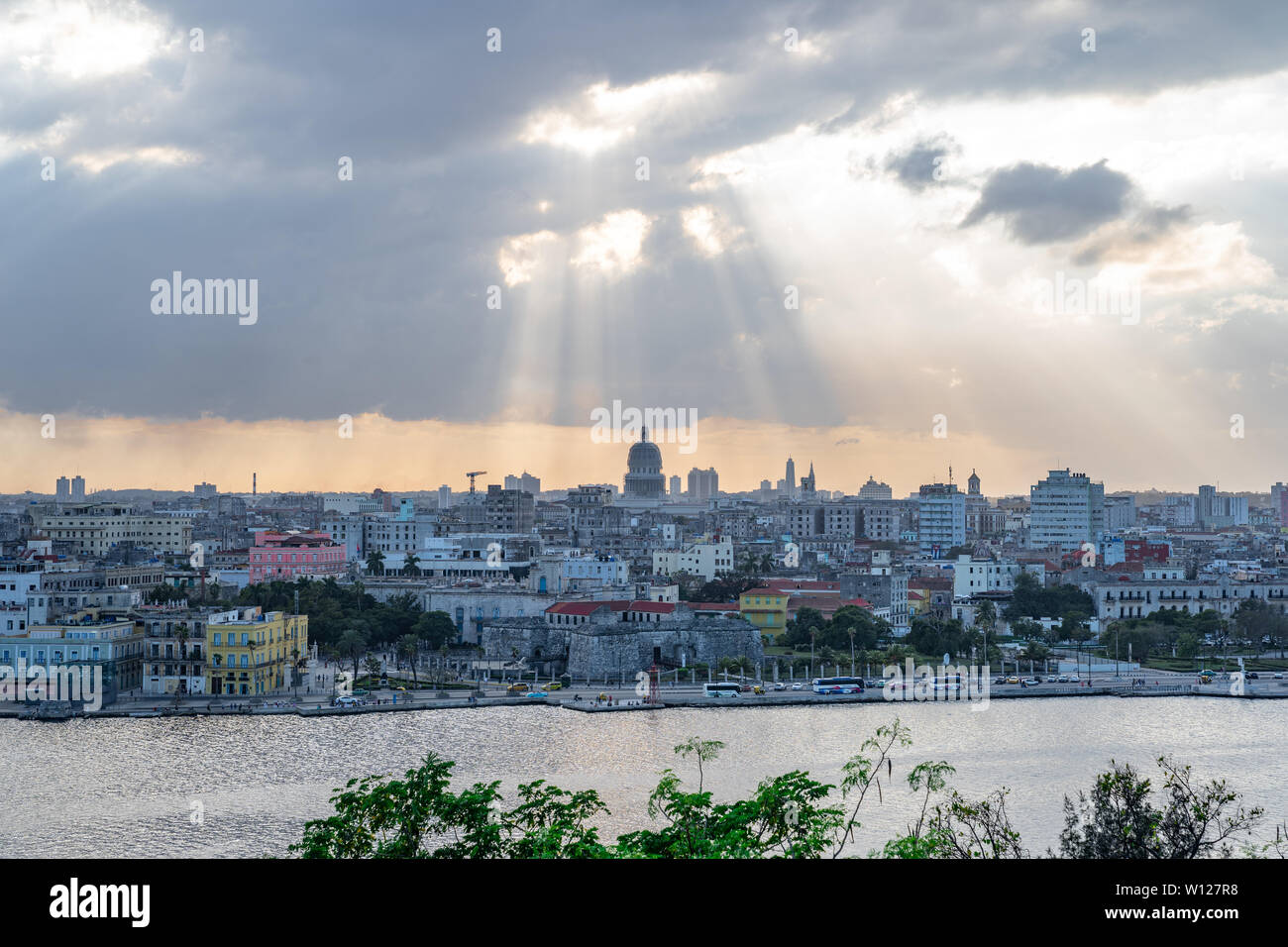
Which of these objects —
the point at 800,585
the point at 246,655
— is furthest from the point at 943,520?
the point at 246,655

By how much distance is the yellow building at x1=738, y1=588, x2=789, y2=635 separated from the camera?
24859 mm

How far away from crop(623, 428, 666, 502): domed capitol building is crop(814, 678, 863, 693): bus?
5084cm

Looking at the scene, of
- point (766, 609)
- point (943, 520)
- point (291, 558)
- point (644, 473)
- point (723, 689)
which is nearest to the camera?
point (723, 689)

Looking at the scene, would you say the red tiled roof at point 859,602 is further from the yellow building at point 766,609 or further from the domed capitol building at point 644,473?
the domed capitol building at point 644,473

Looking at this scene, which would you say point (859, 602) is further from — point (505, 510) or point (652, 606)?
point (505, 510)

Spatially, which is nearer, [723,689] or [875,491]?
[723,689]

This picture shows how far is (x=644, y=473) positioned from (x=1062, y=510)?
26.6 metres

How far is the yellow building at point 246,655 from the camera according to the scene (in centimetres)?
1878

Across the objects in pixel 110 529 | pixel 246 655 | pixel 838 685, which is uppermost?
pixel 110 529

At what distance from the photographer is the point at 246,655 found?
62.0 ft

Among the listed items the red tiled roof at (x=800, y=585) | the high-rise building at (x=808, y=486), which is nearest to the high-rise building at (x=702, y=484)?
the high-rise building at (x=808, y=486)
